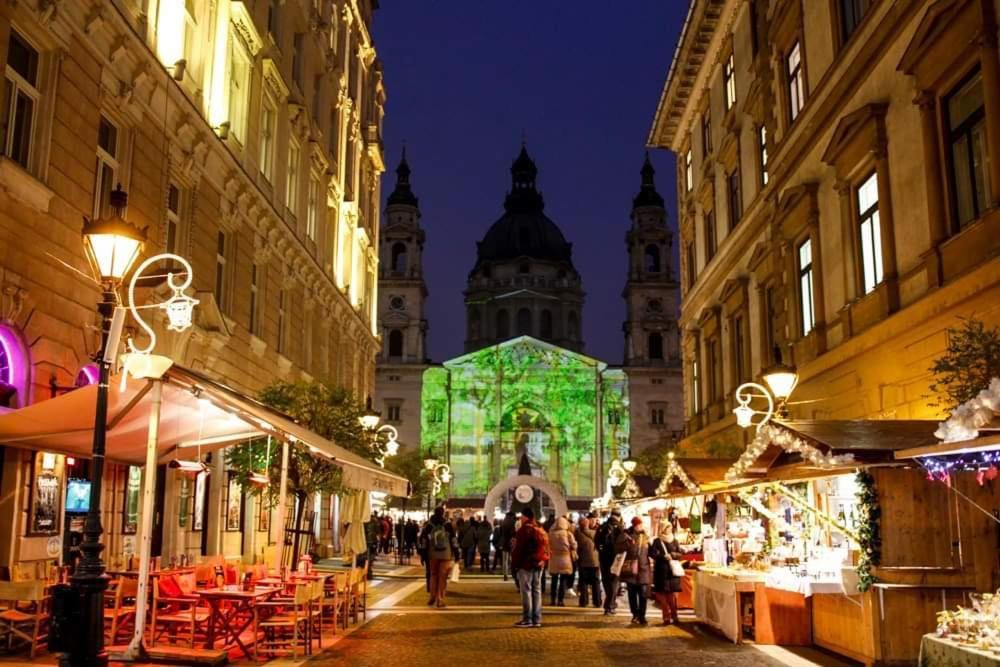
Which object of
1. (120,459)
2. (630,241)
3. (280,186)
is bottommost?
(120,459)

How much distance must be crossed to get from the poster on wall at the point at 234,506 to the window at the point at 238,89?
26.9 feet

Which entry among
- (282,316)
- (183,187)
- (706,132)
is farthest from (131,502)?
(706,132)

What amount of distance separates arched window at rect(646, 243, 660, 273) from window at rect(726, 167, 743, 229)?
6286 cm

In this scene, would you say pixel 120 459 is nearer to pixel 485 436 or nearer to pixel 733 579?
pixel 733 579

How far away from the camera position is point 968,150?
44.6 feet

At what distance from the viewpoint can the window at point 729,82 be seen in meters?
28.3

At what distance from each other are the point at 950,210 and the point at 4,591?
1249 cm

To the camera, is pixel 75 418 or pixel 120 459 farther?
pixel 120 459

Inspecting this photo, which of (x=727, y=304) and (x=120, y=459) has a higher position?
(x=727, y=304)

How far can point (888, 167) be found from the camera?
16.1 metres

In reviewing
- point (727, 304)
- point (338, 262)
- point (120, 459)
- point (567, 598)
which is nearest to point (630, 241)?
point (338, 262)

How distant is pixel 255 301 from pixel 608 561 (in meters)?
11.7

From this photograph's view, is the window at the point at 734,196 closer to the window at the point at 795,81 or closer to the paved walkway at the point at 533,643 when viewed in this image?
the window at the point at 795,81

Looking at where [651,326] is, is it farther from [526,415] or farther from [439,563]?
[439,563]
